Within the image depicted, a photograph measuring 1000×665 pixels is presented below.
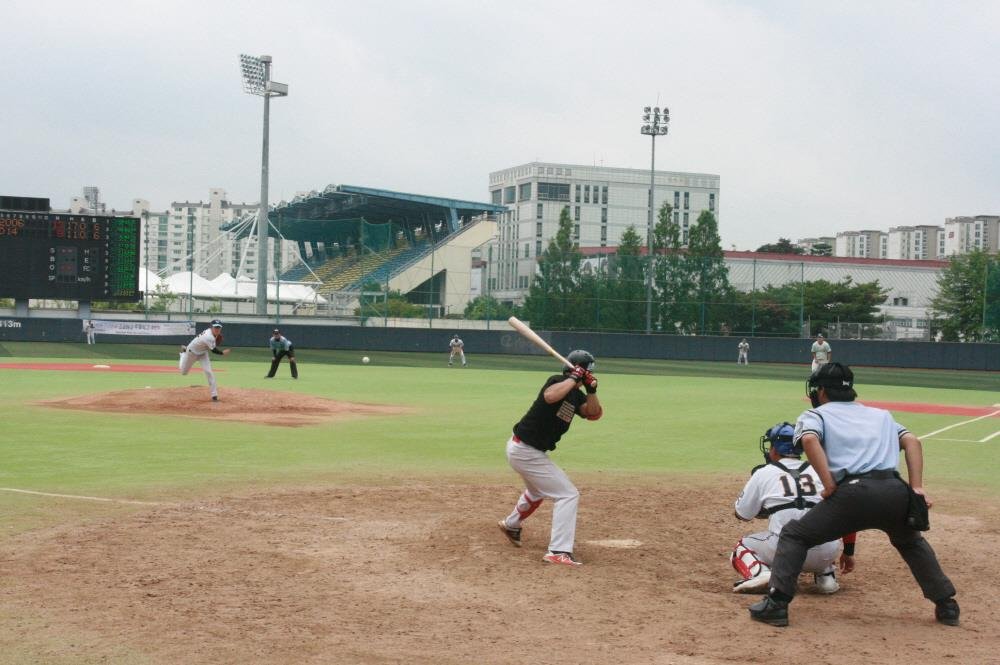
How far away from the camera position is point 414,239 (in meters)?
95.2

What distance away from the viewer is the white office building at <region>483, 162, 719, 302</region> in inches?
5925

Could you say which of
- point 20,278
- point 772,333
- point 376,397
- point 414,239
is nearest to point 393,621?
point 376,397

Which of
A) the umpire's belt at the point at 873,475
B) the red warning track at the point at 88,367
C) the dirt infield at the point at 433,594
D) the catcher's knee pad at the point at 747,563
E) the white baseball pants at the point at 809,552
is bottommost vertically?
the red warning track at the point at 88,367

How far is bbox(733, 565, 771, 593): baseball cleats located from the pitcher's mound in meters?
13.3

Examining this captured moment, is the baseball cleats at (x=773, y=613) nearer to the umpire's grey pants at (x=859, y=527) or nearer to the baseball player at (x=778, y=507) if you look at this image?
the umpire's grey pants at (x=859, y=527)

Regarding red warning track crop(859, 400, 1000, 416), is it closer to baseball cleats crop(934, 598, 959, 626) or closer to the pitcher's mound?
the pitcher's mound

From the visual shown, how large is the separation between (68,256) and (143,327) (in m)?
A: 9.68

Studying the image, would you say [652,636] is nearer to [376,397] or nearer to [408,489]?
[408,489]

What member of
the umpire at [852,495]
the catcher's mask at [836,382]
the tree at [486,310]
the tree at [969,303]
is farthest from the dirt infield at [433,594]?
the tree at [969,303]

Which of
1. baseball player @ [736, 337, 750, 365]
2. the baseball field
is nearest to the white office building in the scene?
baseball player @ [736, 337, 750, 365]

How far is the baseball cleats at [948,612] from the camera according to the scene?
7117mm

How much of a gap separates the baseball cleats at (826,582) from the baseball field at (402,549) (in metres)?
0.09

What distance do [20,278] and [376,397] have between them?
86.0ft

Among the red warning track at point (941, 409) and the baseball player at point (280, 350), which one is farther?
the baseball player at point (280, 350)
